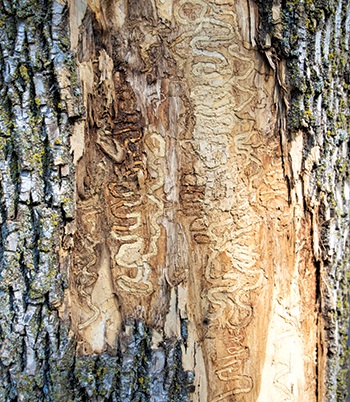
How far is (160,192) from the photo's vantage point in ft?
4.16

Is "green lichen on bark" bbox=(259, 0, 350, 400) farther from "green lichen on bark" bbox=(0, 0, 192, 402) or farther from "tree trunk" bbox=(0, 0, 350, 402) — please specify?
"green lichen on bark" bbox=(0, 0, 192, 402)

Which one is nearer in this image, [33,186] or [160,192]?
[33,186]

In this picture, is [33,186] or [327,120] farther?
[327,120]

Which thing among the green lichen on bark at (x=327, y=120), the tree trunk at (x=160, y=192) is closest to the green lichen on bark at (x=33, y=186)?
the tree trunk at (x=160, y=192)

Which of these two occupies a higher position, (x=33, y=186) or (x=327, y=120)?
(x=327, y=120)

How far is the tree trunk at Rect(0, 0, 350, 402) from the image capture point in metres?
1.17

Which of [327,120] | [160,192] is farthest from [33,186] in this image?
[327,120]

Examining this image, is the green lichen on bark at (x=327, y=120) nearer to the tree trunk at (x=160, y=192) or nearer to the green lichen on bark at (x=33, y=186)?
the tree trunk at (x=160, y=192)

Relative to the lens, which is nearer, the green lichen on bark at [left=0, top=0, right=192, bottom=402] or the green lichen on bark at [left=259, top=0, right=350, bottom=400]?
the green lichen on bark at [left=0, top=0, right=192, bottom=402]

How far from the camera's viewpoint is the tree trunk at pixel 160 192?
1.17 meters

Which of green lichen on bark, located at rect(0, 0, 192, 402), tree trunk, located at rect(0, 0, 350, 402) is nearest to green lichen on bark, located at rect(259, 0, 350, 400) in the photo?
tree trunk, located at rect(0, 0, 350, 402)

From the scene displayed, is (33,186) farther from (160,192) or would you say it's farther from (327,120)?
(327,120)

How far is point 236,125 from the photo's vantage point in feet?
4.20

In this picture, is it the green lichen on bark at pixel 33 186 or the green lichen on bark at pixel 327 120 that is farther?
the green lichen on bark at pixel 327 120
